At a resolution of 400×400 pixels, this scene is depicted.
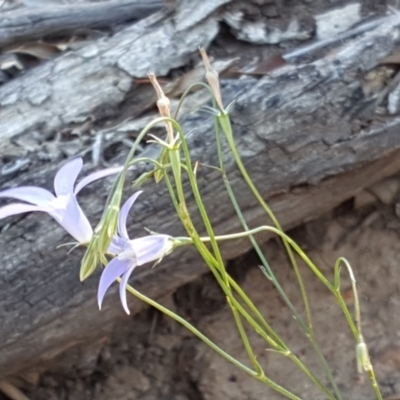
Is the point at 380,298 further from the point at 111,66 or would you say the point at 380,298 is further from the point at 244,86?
the point at 111,66

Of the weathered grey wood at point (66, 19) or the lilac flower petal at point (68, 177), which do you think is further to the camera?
the weathered grey wood at point (66, 19)

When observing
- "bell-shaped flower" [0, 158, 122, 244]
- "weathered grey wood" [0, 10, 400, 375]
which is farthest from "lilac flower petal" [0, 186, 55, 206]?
"weathered grey wood" [0, 10, 400, 375]

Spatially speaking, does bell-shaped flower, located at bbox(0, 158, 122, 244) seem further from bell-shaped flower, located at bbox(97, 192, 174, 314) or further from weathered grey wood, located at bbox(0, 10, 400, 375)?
weathered grey wood, located at bbox(0, 10, 400, 375)

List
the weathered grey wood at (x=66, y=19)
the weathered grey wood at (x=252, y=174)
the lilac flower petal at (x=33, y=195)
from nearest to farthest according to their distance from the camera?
the lilac flower petal at (x=33, y=195), the weathered grey wood at (x=252, y=174), the weathered grey wood at (x=66, y=19)

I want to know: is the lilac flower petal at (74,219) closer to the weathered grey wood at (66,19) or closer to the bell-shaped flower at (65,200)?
the bell-shaped flower at (65,200)

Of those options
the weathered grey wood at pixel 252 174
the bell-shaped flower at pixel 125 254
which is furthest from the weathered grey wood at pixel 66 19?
the bell-shaped flower at pixel 125 254

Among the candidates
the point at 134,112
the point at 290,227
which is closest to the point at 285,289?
the point at 290,227

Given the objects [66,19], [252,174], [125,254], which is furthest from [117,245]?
[66,19]
